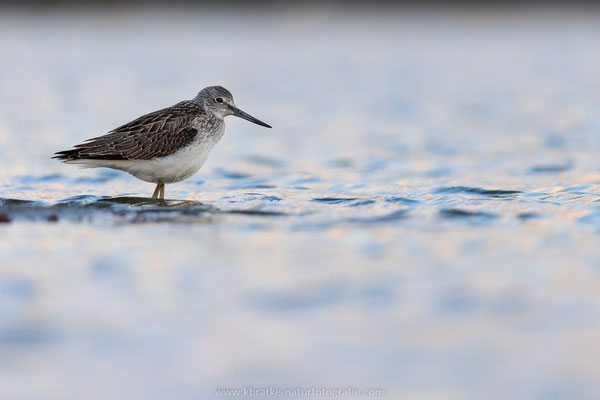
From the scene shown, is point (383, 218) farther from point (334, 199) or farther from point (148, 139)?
point (148, 139)

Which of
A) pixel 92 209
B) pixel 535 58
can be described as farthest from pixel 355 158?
pixel 535 58

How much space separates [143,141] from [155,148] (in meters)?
0.17

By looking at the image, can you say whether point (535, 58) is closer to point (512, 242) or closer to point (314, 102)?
point (314, 102)

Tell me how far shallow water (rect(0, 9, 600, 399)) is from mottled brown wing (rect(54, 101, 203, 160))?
56 cm

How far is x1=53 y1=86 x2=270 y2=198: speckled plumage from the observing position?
9.92m

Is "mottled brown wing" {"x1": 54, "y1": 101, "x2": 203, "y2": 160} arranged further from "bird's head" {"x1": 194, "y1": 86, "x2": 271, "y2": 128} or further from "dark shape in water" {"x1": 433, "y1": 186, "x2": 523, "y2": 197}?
"dark shape in water" {"x1": 433, "y1": 186, "x2": 523, "y2": 197}

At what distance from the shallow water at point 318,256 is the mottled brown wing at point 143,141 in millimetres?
560

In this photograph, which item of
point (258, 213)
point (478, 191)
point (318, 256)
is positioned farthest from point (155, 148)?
point (478, 191)

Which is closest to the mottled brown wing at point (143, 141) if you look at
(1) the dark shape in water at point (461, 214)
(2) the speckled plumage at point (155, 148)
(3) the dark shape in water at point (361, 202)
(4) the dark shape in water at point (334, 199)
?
(2) the speckled plumage at point (155, 148)

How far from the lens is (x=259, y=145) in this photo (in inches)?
619

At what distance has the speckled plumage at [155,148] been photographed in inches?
391

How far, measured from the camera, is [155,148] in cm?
998

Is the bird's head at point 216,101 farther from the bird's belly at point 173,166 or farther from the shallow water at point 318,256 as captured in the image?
the shallow water at point 318,256

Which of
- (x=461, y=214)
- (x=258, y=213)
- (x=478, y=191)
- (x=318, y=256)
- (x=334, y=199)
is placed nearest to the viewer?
(x=318, y=256)
